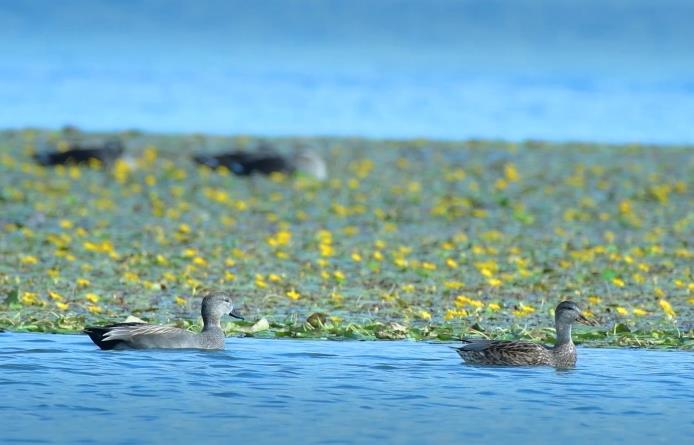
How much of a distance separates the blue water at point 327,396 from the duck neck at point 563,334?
346 millimetres

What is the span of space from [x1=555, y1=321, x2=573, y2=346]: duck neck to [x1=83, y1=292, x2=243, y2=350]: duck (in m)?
3.30

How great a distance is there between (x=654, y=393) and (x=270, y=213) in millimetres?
16081

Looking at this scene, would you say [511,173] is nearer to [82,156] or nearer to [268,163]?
[268,163]

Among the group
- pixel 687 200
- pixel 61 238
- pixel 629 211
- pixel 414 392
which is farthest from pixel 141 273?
pixel 687 200

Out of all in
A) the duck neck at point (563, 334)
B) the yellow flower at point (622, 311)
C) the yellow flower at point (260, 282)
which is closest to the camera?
the duck neck at point (563, 334)

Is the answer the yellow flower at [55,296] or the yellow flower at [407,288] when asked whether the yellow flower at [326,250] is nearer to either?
the yellow flower at [407,288]

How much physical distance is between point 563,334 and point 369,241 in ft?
33.2

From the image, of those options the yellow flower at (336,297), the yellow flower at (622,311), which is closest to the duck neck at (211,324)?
the yellow flower at (336,297)

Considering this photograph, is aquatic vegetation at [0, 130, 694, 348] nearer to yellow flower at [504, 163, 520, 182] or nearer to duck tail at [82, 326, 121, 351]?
yellow flower at [504, 163, 520, 182]

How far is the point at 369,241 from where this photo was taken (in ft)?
79.7

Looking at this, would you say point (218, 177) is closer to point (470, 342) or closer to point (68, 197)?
point (68, 197)

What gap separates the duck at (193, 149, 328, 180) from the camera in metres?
33.8

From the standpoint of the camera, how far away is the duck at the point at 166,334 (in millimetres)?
14055

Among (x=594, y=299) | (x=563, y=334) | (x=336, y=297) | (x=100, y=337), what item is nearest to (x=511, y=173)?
(x=594, y=299)
